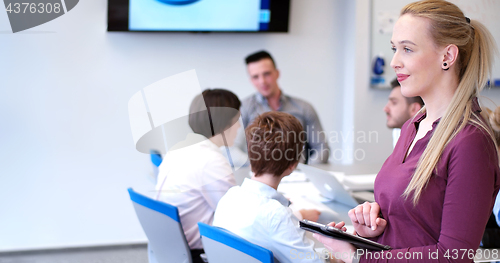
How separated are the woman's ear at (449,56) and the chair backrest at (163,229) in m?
1.04

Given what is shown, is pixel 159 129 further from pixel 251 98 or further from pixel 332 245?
pixel 251 98

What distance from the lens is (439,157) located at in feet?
2.88

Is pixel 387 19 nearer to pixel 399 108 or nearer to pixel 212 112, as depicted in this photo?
pixel 399 108

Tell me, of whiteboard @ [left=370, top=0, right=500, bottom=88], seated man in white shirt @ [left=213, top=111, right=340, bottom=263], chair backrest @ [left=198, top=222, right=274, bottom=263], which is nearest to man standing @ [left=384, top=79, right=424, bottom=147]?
whiteboard @ [left=370, top=0, right=500, bottom=88]

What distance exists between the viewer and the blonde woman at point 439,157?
0.83 meters

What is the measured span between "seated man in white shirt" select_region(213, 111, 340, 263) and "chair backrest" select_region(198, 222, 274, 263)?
105mm

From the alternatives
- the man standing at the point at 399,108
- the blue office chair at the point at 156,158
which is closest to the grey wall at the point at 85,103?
the blue office chair at the point at 156,158

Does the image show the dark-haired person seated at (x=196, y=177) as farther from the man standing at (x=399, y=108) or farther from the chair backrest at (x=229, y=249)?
the man standing at (x=399, y=108)

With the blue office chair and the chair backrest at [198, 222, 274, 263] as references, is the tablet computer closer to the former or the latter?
the chair backrest at [198, 222, 274, 263]

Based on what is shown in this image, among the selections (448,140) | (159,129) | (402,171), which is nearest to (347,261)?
(402,171)

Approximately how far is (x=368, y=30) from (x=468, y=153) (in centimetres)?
286

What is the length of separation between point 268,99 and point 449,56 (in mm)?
2562

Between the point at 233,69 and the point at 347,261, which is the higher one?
the point at 233,69

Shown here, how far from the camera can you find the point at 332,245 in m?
1.03
